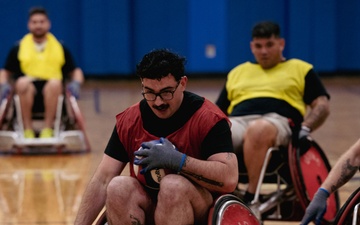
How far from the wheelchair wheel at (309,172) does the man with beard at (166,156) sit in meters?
1.46

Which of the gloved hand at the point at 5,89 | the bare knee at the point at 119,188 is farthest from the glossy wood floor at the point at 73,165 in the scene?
the bare knee at the point at 119,188

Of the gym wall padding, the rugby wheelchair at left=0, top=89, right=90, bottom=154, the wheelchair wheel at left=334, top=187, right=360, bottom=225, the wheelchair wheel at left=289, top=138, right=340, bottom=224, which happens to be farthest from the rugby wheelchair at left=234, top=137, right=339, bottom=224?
the gym wall padding

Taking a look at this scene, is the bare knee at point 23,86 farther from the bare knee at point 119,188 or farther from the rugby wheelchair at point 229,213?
the rugby wheelchair at point 229,213

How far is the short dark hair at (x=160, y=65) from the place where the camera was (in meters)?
3.57

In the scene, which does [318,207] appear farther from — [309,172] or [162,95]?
[309,172]

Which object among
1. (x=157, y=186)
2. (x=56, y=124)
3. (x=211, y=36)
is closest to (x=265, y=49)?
(x=157, y=186)

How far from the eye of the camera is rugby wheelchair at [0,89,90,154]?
818cm

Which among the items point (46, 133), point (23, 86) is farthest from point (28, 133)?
point (23, 86)

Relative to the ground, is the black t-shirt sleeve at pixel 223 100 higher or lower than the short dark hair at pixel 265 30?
lower

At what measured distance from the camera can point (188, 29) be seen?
47.4 feet

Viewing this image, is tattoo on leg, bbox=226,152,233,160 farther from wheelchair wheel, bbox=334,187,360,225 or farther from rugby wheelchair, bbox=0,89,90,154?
rugby wheelchair, bbox=0,89,90,154

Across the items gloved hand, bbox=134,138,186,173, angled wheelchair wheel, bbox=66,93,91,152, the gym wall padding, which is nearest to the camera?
gloved hand, bbox=134,138,186,173

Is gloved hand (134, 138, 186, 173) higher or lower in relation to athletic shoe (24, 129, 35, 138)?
higher

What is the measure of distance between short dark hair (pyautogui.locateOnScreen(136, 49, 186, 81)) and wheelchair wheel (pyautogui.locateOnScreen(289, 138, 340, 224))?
1670mm
